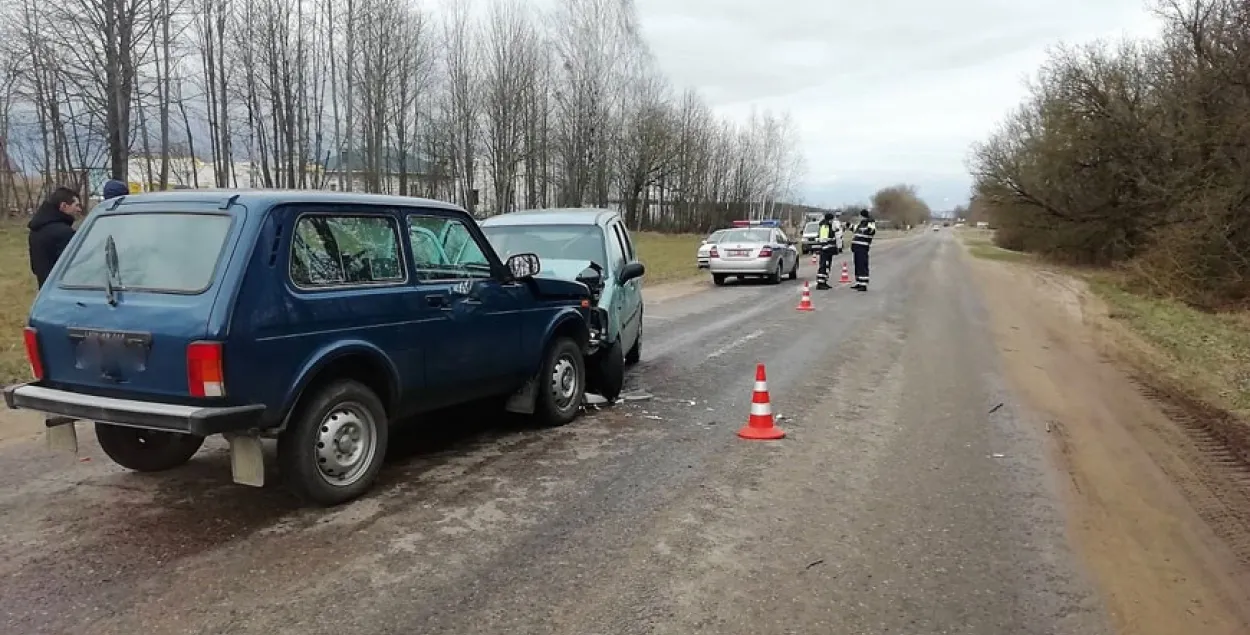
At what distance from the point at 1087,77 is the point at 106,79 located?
30.7 m

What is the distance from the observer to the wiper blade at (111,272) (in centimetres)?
438

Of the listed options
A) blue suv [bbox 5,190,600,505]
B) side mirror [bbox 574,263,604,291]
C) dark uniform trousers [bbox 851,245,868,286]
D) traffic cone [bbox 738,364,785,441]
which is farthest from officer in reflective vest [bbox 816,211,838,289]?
blue suv [bbox 5,190,600,505]

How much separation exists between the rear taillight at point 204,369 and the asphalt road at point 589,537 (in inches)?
31.9

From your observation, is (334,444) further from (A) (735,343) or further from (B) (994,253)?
(B) (994,253)

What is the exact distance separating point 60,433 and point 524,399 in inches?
117

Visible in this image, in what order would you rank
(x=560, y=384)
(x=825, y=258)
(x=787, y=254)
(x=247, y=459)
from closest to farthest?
(x=247, y=459) → (x=560, y=384) → (x=825, y=258) → (x=787, y=254)

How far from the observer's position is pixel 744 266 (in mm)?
22078

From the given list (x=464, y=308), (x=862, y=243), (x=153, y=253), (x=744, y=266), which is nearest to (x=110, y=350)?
(x=153, y=253)

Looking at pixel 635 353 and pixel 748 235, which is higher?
pixel 748 235

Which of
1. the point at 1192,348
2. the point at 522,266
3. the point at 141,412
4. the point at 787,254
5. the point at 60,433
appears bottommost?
the point at 1192,348

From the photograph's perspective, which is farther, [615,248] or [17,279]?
[17,279]

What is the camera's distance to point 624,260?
8.80m

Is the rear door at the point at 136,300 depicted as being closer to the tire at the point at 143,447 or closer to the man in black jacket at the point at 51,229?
the tire at the point at 143,447

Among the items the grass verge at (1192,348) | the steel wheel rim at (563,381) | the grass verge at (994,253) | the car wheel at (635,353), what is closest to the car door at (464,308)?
the steel wheel rim at (563,381)
